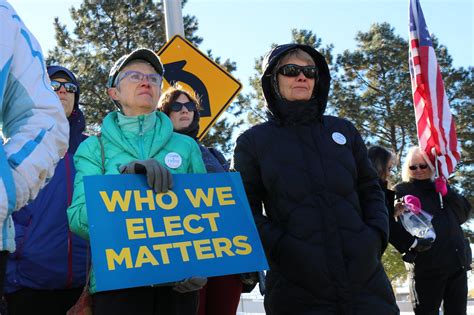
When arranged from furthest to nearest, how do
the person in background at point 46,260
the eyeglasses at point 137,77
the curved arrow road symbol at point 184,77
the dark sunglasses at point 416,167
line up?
the dark sunglasses at point 416,167 < the curved arrow road symbol at point 184,77 < the person in background at point 46,260 < the eyeglasses at point 137,77

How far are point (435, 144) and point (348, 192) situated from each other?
457 centimetres

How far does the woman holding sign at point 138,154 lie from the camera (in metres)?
2.99

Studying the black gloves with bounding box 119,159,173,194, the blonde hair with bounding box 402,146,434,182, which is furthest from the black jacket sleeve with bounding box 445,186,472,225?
the black gloves with bounding box 119,159,173,194

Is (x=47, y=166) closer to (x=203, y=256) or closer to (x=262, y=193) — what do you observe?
(x=203, y=256)

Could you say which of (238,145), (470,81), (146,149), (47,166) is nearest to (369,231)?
(238,145)

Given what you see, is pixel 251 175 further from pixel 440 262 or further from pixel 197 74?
pixel 440 262

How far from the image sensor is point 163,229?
118 inches

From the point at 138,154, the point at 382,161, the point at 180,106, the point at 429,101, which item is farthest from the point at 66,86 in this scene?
the point at 429,101

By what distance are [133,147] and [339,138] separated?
1.13m

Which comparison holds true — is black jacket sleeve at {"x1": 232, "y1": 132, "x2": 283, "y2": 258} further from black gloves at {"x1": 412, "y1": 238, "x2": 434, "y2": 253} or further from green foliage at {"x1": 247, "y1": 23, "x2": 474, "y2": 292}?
green foliage at {"x1": 247, "y1": 23, "x2": 474, "y2": 292}

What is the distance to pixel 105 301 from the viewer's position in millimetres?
2957

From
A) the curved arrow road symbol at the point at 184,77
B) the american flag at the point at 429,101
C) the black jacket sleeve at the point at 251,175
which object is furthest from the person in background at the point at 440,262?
the black jacket sleeve at the point at 251,175

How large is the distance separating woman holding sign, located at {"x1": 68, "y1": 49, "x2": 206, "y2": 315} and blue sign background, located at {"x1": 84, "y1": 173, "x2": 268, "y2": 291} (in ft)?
0.26

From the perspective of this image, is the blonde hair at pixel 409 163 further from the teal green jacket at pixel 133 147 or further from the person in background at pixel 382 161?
the teal green jacket at pixel 133 147
